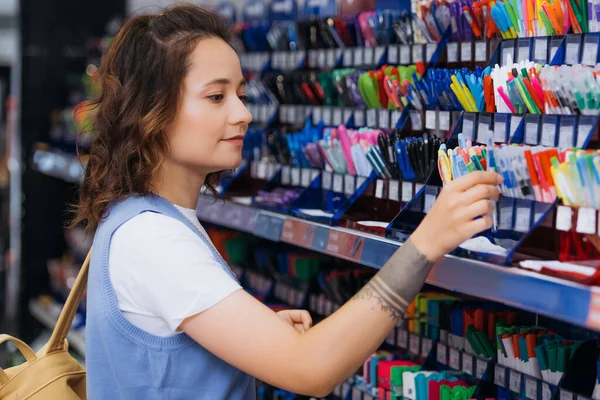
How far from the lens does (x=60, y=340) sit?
7.45 ft

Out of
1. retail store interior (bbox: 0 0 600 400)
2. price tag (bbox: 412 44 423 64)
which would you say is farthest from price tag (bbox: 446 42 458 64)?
price tag (bbox: 412 44 423 64)

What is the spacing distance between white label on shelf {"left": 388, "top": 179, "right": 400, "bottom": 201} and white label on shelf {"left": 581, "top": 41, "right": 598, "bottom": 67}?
65 centimetres

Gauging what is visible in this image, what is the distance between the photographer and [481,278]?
5.36 ft

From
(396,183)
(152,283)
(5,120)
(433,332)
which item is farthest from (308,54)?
(5,120)

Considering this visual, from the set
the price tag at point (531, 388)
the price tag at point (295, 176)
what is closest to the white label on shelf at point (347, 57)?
the price tag at point (295, 176)

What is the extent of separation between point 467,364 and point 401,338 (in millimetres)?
346

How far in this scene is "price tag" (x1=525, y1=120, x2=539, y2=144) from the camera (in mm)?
1776

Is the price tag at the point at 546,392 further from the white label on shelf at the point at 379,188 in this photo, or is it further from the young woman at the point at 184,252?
the white label on shelf at the point at 379,188

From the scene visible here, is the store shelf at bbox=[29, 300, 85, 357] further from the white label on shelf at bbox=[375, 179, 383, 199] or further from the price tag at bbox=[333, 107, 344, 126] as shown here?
the white label on shelf at bbox=[375, 179, 383, 199]

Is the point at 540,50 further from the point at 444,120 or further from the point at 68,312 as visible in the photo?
the point at 68,312

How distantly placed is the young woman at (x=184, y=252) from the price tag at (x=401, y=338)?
60cm

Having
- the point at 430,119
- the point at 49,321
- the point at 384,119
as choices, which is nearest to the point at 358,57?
the point at 384,119

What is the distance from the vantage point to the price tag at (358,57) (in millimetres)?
2682

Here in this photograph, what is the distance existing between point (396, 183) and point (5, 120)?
7.69 m
